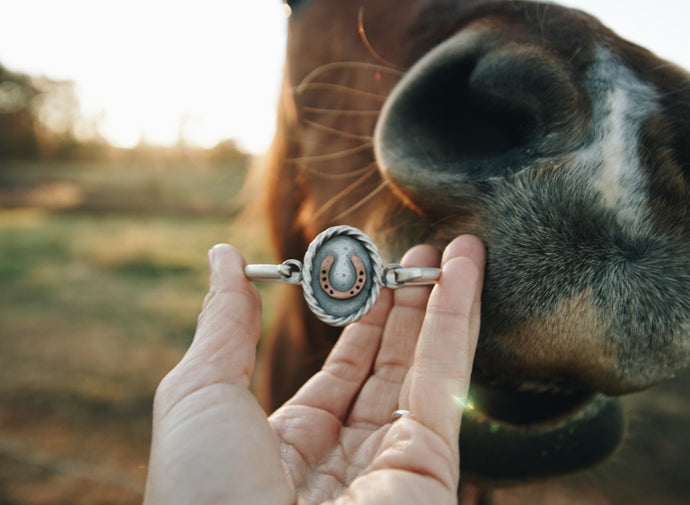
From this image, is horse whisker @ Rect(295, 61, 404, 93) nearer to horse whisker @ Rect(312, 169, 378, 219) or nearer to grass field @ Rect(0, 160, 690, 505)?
horse whisker @ Rect(312, 169, 378, 219)

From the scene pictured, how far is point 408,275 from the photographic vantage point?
994 millimetres

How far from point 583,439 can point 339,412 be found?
2.14ft

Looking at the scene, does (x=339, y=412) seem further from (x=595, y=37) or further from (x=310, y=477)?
(x=595, y=37)

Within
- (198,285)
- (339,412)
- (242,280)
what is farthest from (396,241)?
(198,285)

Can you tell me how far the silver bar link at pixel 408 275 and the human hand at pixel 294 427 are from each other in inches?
1.0

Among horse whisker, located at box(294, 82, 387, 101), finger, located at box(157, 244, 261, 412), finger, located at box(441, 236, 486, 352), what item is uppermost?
horse whisker, located at box(294, 82, 387, 101)

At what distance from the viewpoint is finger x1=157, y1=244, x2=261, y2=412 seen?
3.18 ft

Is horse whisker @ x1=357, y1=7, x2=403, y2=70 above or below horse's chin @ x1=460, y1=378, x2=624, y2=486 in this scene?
above

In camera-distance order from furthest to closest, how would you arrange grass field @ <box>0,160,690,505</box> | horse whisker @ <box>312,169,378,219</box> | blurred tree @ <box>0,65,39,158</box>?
blurred tree @ <box>0,65,39,158</box> < grass field @ <box>0,160,690,505</box> < horse whisker @ <box>312,169,378,219</box>

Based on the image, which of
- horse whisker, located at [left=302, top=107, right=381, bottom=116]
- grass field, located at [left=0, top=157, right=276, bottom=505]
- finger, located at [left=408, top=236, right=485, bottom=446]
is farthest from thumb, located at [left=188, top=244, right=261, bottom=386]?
grass field, located at [left=0, top=157, right=276, bottom=505]

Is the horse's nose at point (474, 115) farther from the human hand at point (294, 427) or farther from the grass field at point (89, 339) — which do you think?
the grass field at point (89, 339)

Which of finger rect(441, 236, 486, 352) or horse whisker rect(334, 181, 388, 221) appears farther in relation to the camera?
horse whisker rect(334, 181, 388, 221)

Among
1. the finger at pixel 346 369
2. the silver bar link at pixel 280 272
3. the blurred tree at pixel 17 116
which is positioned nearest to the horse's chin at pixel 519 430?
the finger at pixel 346 369

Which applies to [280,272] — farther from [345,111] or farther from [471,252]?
[345,111]
